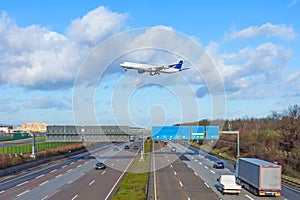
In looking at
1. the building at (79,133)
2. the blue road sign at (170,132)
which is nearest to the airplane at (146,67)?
the building at (79,133)

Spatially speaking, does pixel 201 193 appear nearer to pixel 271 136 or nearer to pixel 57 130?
pixel 57 130

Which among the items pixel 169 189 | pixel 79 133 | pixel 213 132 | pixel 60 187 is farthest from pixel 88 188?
pixel 213 132

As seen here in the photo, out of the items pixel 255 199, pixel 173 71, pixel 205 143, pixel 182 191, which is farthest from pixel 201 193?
pixel 205 143

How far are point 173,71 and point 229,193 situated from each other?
2715 cm

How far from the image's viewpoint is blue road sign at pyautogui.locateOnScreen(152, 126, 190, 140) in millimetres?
80188

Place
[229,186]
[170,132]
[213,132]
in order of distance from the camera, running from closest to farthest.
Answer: [229,186]
[170,132]
[213,132]

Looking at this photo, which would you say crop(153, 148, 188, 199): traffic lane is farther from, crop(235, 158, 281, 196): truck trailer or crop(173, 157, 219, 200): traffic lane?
crop(235, 158, 281, 196): truck trailer

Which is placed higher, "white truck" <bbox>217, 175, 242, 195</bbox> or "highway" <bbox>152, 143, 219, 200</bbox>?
"white truck" <bbox>217, 175, 242, 195</bbox>

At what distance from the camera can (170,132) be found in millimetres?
80188

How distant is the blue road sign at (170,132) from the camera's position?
8019 cm

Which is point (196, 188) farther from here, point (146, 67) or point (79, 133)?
point (79, 133)

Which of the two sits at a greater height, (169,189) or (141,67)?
(141,67)

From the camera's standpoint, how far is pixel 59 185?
43.6m

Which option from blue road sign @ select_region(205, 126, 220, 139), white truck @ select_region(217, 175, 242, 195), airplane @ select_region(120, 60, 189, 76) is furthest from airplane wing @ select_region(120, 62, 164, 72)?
blue road sign @ select_region(205, 126, 220, 139)
